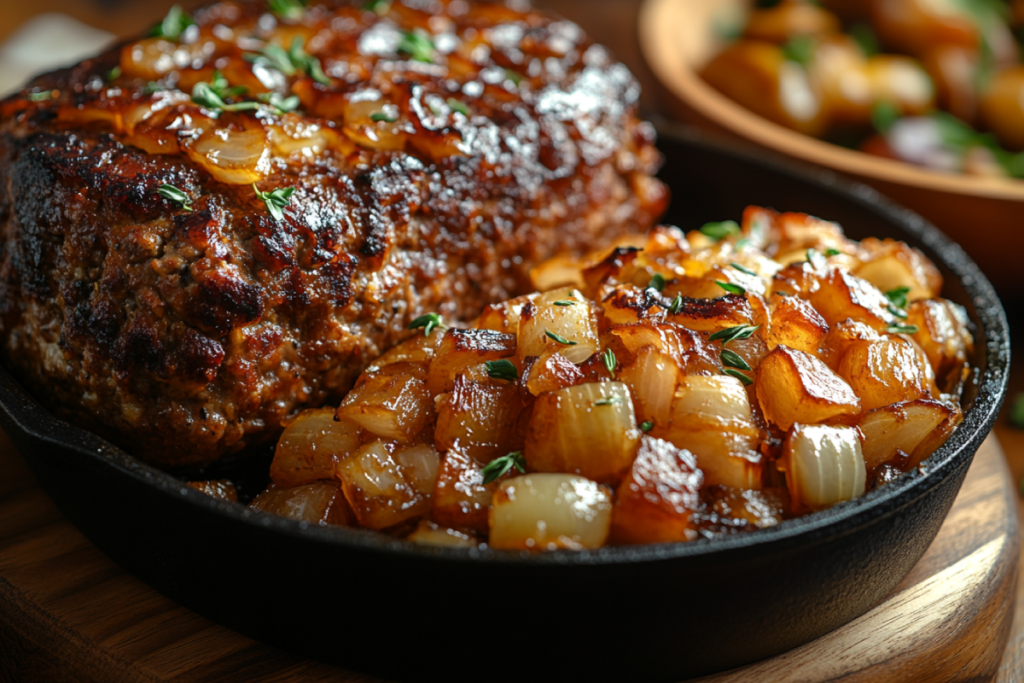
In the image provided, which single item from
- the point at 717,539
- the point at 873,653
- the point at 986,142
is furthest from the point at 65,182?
the point at 986,142

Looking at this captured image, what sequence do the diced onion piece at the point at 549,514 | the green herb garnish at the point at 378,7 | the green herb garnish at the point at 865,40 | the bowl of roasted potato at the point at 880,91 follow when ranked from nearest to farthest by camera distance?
the diced onion piece at the point at 549,514, the green herb garnish at the point at 378,7, the bowl of roasted potato at the point at 880,91, the green herb garnish at the point at 865,40

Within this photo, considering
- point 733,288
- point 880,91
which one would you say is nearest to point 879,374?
point 733,288

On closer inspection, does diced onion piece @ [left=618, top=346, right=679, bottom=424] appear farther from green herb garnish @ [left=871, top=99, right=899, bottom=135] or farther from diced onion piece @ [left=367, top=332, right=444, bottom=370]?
green herb garnish @ [left=871, top=99, right=899, bottom=135]

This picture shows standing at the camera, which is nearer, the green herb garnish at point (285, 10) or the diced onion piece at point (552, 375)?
the diced onion piece at point (552, 375)

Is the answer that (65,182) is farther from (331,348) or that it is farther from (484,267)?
(484,267)

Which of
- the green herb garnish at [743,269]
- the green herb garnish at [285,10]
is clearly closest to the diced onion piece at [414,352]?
the green herb garnish at [743,269]

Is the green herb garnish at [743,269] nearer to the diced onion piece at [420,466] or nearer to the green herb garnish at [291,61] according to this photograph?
the diced onion piece at [420,466]
